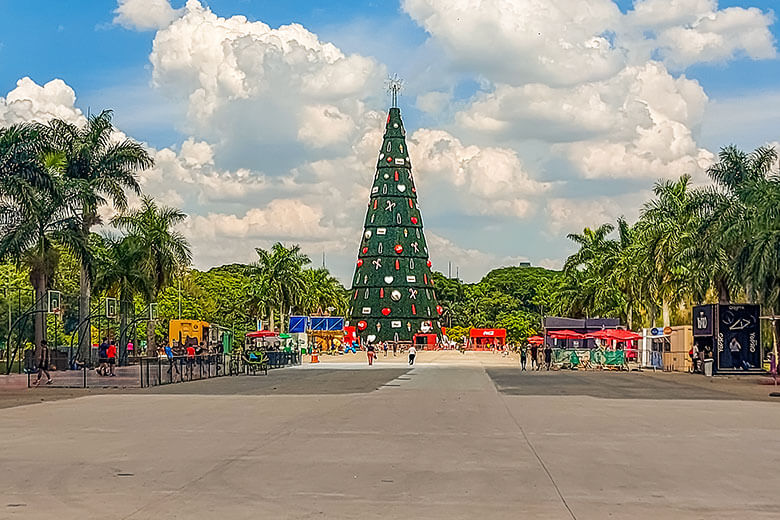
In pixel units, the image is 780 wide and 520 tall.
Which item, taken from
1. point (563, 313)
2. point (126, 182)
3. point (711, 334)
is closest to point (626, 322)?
point (563, 313)

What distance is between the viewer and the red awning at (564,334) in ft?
222

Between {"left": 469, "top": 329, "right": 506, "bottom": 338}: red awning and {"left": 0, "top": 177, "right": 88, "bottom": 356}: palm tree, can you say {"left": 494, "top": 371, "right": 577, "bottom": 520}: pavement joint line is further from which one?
{"left": 469, "top": 329, "right": 506, "bottom": 338}: red awning

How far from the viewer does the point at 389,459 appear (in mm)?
15570

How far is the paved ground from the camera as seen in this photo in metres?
11.3

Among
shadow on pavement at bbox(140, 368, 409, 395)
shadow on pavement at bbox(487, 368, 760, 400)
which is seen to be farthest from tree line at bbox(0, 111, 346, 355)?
shadow on pavement at bbox(487, 368, 760, 400)

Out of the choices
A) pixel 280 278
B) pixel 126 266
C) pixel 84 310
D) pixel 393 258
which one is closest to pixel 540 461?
pixel 84 310

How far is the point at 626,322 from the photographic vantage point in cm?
9231

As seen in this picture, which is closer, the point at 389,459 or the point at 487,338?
the point at 389,459

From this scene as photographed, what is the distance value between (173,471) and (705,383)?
33934 mm

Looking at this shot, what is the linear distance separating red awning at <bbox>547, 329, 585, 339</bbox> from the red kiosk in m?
60.1

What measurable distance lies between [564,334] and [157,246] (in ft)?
85.6

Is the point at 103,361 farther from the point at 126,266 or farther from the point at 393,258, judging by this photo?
the point at 393,258

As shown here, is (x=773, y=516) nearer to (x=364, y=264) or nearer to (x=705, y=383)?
(x=705, y=383)

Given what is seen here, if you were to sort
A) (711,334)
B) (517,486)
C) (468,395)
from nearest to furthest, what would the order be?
(517,486)
(468,395)
(711,334)
